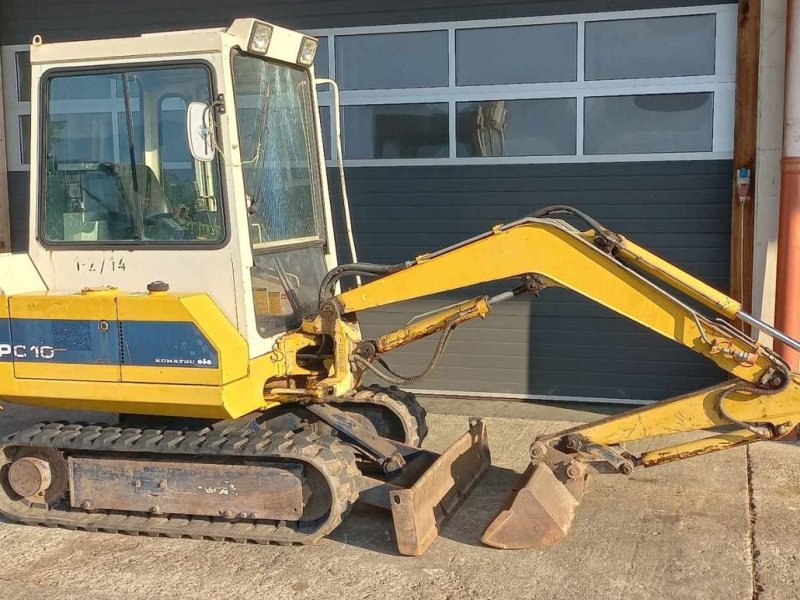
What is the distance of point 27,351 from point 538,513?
3055mm

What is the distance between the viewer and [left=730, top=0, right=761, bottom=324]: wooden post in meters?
7.46

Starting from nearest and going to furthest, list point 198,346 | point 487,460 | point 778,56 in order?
1. point 198,346
2. point 487,460
3. point 778,56

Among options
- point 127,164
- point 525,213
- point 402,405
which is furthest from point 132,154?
point 525,213

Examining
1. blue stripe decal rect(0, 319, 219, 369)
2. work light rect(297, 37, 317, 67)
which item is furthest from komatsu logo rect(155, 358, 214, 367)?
work light rect(297, 37, 317, 67)

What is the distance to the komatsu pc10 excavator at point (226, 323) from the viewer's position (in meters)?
4.90

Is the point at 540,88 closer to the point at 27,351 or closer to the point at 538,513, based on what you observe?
the point at 538,513

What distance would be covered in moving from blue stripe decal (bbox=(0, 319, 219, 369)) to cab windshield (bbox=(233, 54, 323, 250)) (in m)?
0.70

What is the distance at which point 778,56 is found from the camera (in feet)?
23.9

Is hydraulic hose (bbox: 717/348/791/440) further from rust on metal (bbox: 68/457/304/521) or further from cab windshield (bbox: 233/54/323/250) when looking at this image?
cab windshield (bbox: 233/54/323/250)

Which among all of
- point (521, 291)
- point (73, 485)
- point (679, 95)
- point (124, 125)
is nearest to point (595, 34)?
point (679, 95)

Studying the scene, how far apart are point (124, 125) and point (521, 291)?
2.51 metres

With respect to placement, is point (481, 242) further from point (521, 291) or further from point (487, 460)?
point (487, 460)

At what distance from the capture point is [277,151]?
5.51 m

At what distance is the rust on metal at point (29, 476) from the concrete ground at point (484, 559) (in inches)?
10.0
